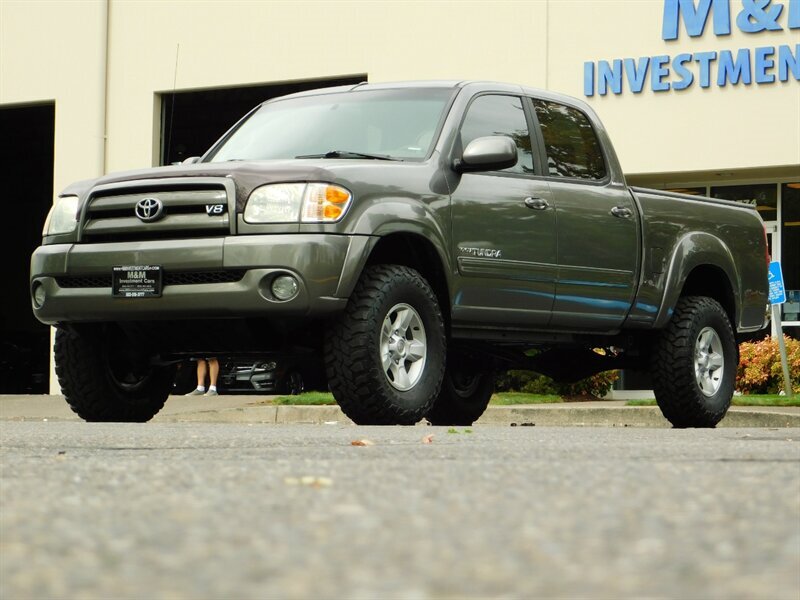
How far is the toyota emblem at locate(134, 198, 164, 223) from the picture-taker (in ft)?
24.3

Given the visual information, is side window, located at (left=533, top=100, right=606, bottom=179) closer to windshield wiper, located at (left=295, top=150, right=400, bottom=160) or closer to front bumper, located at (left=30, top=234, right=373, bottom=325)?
windshield wiper, located at (left=295, top=150, right=400, bottom=160)

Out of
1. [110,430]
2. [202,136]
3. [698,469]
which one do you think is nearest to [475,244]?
[110,430]

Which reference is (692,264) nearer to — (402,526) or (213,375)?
(402,526)

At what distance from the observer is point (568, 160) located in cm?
897

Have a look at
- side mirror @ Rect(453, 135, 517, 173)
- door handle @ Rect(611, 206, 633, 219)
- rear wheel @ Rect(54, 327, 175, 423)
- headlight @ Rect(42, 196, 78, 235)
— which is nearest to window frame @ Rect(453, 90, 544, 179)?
side mirror @ Rect(453, 135, 517, 173)

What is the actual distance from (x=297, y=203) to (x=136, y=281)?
97 centimetres

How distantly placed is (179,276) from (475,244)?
1.63 meters

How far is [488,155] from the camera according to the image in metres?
7.72

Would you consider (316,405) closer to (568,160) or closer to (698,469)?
(568,160)

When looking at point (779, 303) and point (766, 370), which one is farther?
point (766, 370)

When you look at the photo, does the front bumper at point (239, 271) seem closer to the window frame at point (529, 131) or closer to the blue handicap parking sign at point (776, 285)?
the window frame at point (529, 131)

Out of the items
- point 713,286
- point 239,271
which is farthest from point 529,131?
point 239,271

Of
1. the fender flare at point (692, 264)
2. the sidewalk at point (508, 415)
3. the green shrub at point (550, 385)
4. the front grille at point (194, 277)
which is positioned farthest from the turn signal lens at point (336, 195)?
the green shrub at point (550, 385)

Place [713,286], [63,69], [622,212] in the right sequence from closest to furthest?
[622,212], [713,286], [63,69]
